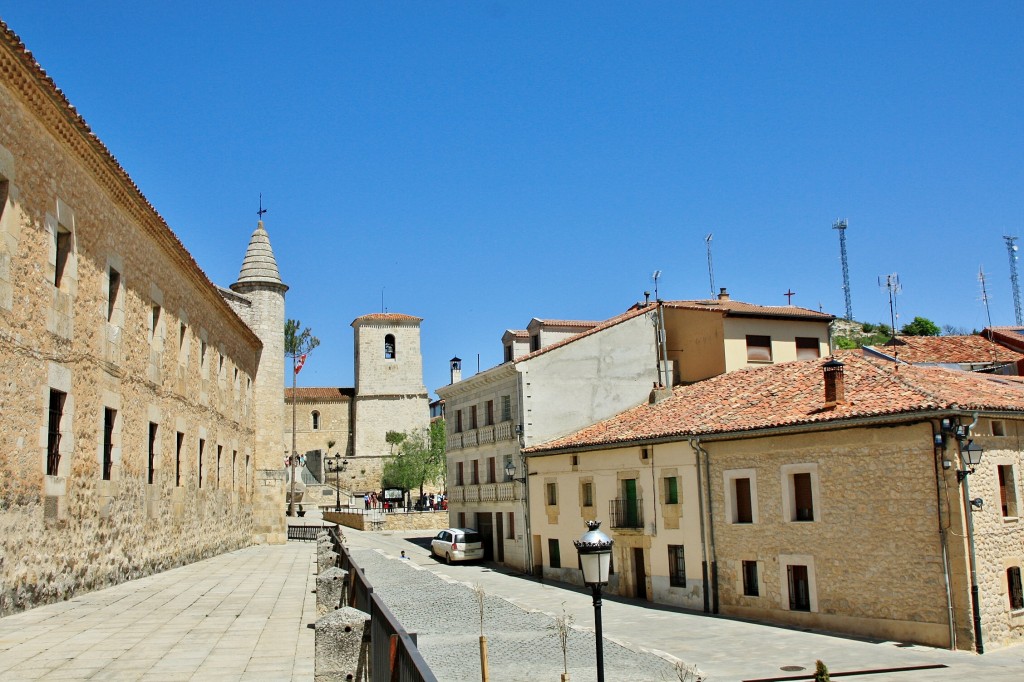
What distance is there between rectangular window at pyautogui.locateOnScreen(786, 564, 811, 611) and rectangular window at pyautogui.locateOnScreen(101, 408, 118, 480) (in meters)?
14.6

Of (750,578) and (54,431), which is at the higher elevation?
(54,431)

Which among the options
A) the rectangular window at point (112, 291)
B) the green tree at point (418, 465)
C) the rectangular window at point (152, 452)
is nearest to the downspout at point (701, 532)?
the rectangular window at point (152, 452)

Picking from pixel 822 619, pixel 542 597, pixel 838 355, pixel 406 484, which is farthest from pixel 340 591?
pixel 406 484

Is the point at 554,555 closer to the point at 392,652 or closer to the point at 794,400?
the point at 794,400

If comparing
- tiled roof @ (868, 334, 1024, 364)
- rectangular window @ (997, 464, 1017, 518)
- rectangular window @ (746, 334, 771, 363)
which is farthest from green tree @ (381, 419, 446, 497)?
rectangular window @ (997, 464, 1017, 518)

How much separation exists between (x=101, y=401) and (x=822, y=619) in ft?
50.0

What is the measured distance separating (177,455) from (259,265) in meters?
16.2

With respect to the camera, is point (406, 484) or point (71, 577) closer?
point (71, 577)

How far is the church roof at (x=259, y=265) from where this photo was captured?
116 ft

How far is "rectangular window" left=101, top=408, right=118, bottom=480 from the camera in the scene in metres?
15.3

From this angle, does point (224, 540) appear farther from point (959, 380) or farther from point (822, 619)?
point (959, 380)

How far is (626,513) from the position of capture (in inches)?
1040

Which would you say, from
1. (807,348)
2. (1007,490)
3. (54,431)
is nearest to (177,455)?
(54,431)

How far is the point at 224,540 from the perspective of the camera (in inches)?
1015
